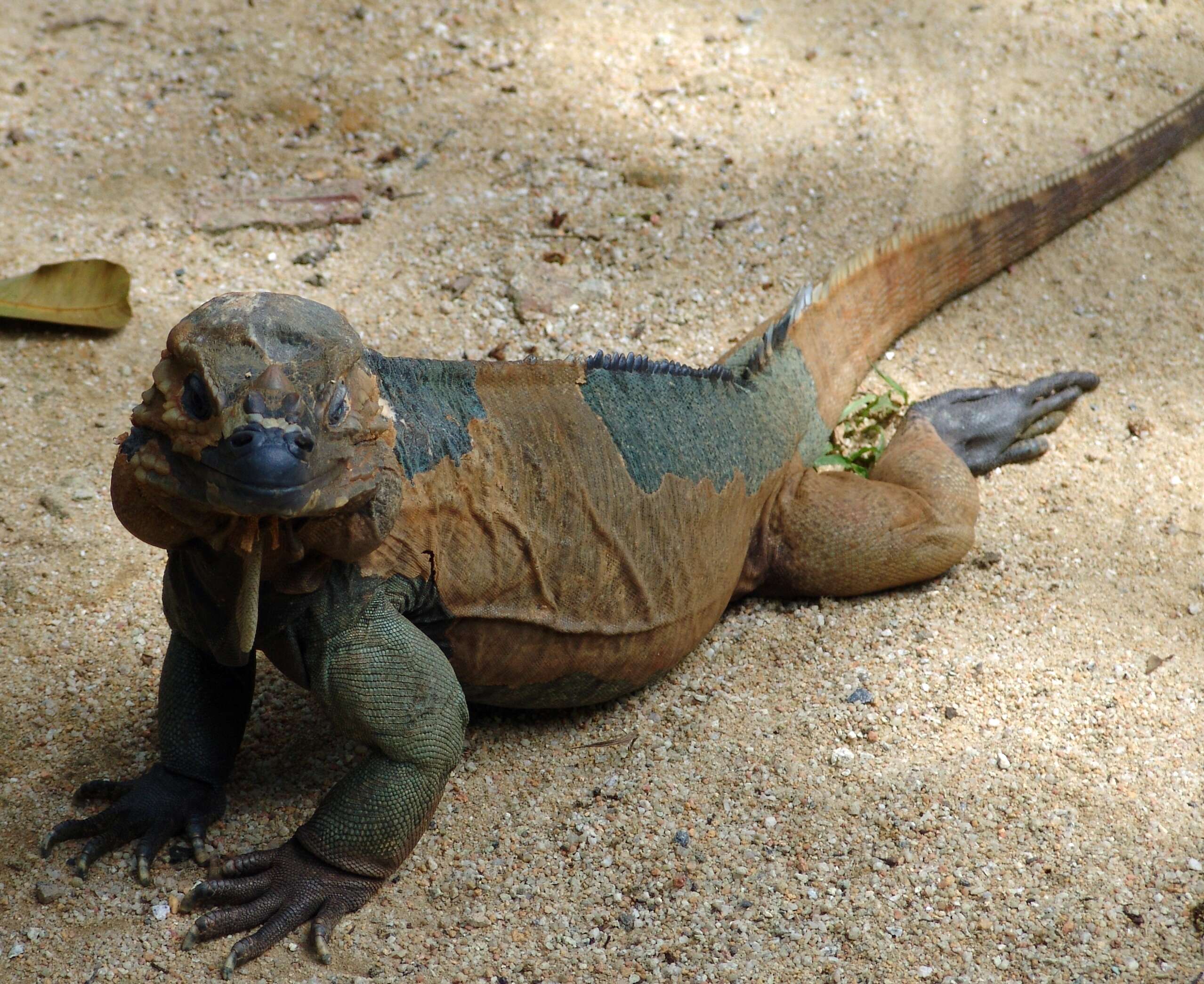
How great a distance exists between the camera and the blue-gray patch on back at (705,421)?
358 centimetres

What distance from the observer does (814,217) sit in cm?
573

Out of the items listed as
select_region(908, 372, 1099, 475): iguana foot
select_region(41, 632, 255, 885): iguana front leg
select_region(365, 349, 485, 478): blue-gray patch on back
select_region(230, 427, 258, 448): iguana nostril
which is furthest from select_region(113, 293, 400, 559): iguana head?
select_region(908, 372, 1099, 475): iguana foot

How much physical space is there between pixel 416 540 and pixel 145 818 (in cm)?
103

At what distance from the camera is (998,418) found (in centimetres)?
472

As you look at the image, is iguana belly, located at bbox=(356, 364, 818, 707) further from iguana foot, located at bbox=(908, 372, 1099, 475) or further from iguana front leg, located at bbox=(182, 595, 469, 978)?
iguana foot, located at bbox=(908, 372, 1099, 475)

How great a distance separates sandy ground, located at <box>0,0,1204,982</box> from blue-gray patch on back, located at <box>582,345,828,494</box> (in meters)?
0.60

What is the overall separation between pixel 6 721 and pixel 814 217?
3995 mm

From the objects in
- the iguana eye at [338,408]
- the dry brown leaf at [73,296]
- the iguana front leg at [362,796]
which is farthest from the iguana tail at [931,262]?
the dry brown leaf at [73,296]

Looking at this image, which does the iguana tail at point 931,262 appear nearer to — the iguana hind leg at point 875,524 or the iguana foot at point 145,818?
the iguana hind leg at point 875,524

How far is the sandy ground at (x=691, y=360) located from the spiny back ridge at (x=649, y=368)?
84 cm

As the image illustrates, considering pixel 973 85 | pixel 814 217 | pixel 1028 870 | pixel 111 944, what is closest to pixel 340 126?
pixel 814 217

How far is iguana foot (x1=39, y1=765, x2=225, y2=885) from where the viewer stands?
3.14 metres

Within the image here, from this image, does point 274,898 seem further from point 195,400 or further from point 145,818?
point 195,400

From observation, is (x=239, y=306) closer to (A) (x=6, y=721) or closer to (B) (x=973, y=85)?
(A) (x=6, y=721)
